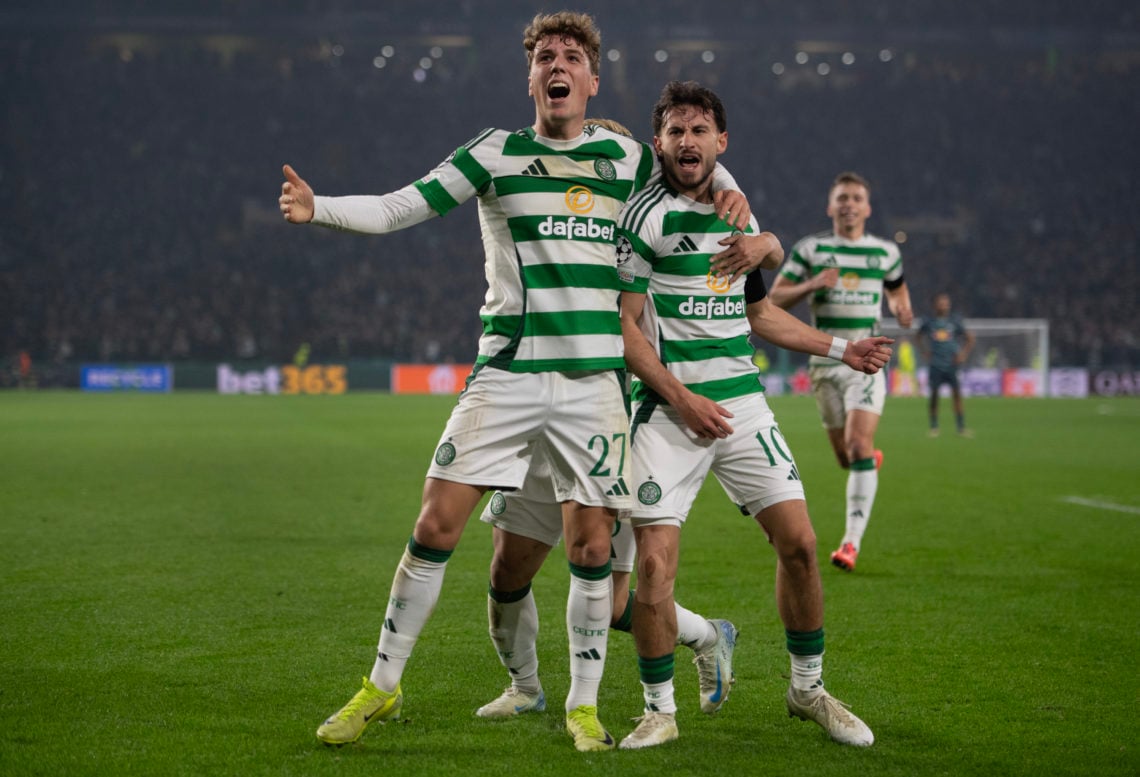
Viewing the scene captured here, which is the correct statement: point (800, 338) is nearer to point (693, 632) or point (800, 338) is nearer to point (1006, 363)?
point (693, 632)

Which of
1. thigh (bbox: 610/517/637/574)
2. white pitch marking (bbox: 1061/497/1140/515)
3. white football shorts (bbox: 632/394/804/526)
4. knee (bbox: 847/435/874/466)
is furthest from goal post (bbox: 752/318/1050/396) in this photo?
white football shorts (bbox: 632/394/804/526)

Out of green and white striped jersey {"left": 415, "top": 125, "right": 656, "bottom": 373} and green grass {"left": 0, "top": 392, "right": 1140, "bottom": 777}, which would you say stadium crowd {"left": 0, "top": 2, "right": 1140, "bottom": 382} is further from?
green and white striped jersey {"left": 415, "top": 125, "right": 656, "bottom": 373}

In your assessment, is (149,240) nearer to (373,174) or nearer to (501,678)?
(373,174)

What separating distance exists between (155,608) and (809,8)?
47553 millimetres

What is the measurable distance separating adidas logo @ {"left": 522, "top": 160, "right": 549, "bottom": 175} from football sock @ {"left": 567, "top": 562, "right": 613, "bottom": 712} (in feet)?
4.33

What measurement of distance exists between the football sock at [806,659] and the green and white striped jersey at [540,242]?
1.19 m

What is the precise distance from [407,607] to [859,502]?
14.4 ft

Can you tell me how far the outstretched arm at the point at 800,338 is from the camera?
4520 millimetres

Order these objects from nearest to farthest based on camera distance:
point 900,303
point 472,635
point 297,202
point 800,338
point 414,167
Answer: point 297,202
point 800,338
point 472,635
point 900,303
point 414,167

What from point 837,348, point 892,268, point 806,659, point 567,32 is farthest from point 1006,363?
point 567,32

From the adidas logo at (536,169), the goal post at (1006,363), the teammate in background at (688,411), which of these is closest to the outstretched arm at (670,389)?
the teammate in background at (688,411)

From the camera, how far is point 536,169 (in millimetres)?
4074

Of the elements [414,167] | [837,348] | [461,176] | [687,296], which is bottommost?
[837,348]

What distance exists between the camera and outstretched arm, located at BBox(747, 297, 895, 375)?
4520mm
